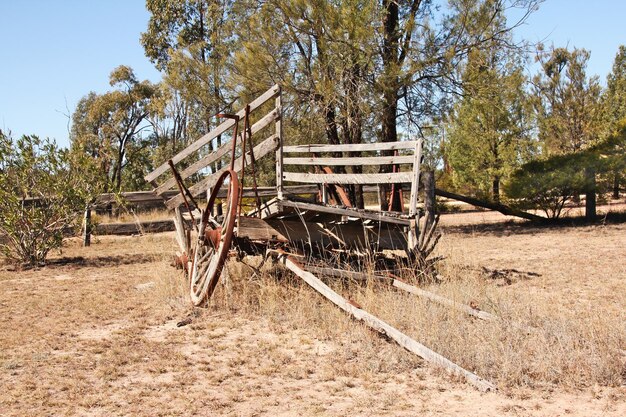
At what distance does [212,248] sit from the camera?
714 centimetres

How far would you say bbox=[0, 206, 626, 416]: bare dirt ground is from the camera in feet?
13.6

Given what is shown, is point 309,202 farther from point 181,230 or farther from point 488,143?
point 488,143

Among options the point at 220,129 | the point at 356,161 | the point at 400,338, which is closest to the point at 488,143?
the point at 356,161

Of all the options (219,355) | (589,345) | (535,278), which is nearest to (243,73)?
(535,278)

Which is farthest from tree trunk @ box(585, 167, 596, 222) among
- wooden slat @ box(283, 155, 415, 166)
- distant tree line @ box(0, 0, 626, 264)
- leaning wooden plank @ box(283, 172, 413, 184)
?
leaning wooden plank @ box(283, 172, 413, 184)

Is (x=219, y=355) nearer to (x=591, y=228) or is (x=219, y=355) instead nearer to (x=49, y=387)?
(x=49, y=387)

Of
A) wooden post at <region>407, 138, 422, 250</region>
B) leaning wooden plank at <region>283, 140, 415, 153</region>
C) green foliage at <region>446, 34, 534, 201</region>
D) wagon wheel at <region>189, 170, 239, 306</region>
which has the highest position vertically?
green foliage at <region>446, 34, 534, 201</region>

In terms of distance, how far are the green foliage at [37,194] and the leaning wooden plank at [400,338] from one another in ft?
20.0

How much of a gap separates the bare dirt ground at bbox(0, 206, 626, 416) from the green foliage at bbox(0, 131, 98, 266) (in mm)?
2386

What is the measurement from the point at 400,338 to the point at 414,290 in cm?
144

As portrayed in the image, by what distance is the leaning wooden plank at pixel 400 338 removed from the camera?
4.37 m

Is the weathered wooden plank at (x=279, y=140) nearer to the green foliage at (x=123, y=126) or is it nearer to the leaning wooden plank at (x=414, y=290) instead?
the leaning wooden plank at (x=414, y=290)

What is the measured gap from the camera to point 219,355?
5.33 metres

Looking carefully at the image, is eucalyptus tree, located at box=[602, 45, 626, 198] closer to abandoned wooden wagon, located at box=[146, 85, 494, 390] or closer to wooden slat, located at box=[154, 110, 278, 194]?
abandoned wooden wagon, located at box=[146, 85, 494, 390]
